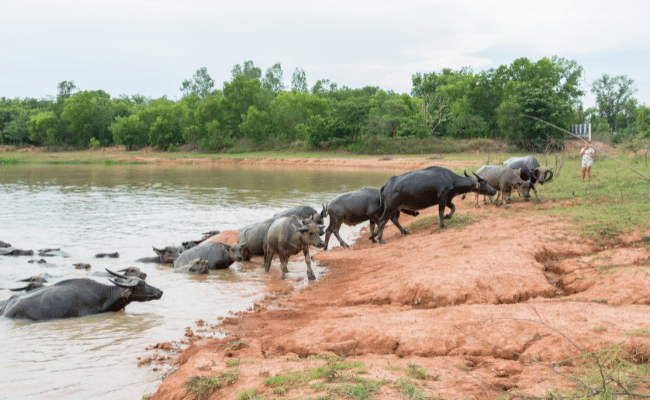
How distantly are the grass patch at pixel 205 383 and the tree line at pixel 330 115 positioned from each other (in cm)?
4493

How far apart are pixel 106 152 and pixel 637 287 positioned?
8731cm

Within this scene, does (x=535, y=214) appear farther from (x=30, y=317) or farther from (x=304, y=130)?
(x=304, y=130)

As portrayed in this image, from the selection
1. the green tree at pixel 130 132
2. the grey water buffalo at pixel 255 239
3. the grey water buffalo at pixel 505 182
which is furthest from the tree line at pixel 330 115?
the grey water buffalo at pixel 255 239

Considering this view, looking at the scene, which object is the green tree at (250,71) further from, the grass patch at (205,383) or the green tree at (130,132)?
the grass patch at (205,383)

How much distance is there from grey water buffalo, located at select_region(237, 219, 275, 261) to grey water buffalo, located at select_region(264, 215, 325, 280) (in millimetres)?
962

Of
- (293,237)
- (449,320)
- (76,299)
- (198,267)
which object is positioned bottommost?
(198,267)

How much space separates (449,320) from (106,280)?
25.3ft

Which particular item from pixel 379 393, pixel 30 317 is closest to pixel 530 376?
pixel 379 393

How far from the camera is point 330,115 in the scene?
6391cm

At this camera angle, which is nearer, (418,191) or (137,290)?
(137,290)

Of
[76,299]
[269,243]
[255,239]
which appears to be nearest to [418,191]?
[269,243]

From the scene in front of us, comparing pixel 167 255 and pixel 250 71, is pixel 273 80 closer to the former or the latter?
pixel 250 71

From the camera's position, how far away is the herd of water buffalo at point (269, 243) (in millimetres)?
7938

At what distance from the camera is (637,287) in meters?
6.09
